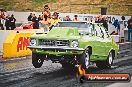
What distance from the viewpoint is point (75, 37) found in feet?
43.4

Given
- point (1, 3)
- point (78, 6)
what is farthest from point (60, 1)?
point (1, 3)

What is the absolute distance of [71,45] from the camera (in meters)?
13.0

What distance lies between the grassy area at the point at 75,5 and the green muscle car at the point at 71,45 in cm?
4497

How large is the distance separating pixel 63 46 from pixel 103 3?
53.8 metres

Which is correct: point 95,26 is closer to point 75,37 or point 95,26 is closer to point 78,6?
point 75,37

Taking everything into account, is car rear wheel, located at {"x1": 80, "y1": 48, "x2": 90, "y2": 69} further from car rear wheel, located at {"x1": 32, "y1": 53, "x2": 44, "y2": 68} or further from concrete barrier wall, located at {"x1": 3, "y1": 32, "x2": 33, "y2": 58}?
concrete barrier wall, located at {"x1": 3, "y1": 32, "x2": 33, "y2": 58}

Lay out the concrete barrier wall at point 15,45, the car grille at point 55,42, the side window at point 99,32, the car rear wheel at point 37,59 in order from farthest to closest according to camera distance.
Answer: the concrete barrier wall at point 15,45, the side window at point 99,32, the car rear wheel at point 37,59, the car grille at point 55,42

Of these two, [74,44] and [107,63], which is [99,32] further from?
[74,44]

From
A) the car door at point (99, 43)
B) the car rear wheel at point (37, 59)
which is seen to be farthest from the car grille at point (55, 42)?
the car door at point (99, 43)

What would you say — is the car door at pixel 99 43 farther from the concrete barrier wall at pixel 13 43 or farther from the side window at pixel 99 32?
the concrete barrier wall at pixel 13 43

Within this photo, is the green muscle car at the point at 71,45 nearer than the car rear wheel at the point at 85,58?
Yes

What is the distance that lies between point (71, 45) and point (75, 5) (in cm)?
5139

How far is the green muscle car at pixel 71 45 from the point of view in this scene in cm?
1302

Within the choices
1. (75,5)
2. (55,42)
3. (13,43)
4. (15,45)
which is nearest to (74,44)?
(55,42)
